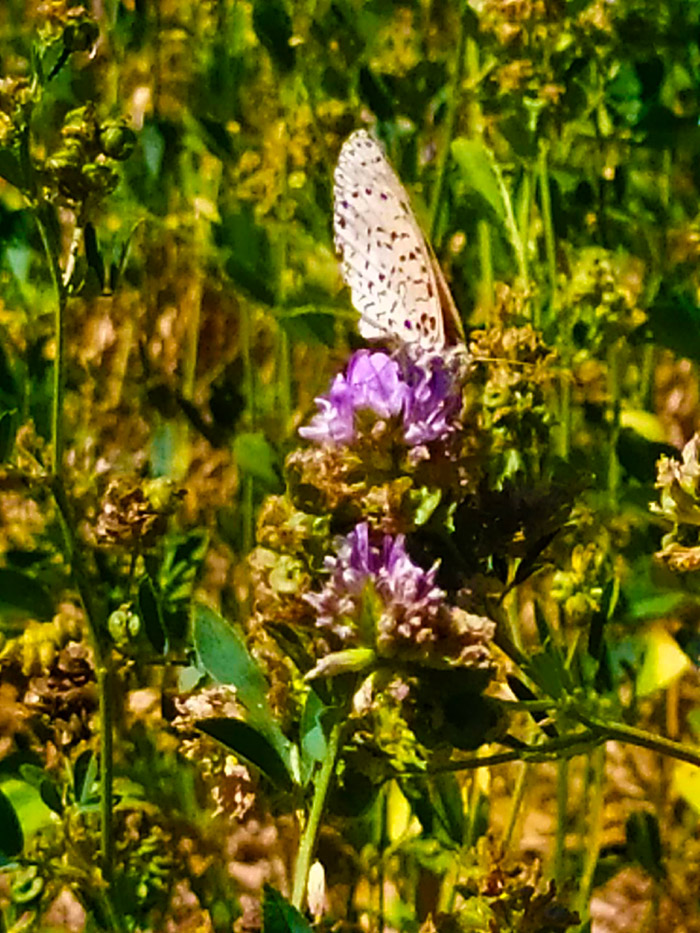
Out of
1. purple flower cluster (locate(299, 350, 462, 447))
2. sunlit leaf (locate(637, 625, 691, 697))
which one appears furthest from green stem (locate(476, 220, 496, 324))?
purple flower cluster (locate(299, 350, 462, 447))

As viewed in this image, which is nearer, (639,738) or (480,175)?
(639,738)

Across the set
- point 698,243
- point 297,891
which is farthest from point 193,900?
point 297,891

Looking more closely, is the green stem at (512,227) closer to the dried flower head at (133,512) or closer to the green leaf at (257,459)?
the green leaf at (257,459)

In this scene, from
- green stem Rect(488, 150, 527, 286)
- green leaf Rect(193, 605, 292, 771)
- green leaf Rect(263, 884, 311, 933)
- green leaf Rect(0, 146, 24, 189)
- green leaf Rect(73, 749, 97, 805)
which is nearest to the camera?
green leaf Rect(263, 884, 311, 933)

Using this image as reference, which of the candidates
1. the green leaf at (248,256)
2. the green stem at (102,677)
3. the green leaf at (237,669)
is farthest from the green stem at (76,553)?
the green leaf at (248,256)

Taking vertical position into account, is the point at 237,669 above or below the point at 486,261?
below

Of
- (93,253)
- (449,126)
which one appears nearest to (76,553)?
(93,253)

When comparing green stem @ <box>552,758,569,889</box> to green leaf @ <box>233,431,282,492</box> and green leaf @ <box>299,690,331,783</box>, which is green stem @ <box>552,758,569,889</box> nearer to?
green leaf @ <box>233,431,282,492</box>

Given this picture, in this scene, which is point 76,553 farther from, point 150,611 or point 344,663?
point 344,663
